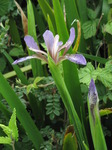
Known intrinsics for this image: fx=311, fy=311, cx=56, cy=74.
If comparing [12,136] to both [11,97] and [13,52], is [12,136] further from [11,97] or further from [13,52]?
[13,52]

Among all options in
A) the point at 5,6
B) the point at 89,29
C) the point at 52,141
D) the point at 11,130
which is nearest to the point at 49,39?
the point at 11,130

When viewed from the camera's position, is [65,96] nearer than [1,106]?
Yes

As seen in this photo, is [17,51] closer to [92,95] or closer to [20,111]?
[20,111]

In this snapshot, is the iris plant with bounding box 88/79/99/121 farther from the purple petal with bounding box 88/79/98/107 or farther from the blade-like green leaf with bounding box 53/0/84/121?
the blade-like green leaf with bounding box 53/0/84/121

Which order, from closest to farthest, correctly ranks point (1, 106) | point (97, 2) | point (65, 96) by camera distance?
1. point (65, 96)
2. point (1, 106)
3. point (97, 2)

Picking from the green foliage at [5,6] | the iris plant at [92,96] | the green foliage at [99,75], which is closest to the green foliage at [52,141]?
the green foliage at [99,75]

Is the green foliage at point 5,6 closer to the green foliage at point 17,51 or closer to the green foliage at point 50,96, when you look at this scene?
the green foliage at point 17,51

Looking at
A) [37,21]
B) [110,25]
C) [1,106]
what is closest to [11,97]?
[1,106]
